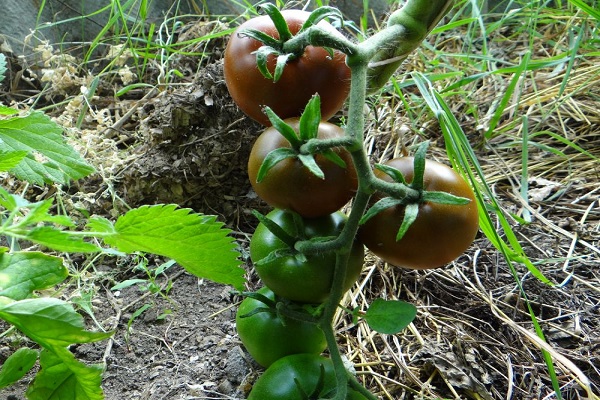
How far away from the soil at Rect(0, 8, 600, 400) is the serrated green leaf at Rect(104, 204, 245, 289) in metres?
0.27

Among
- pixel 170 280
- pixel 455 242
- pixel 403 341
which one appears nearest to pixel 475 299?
pixel 403 341

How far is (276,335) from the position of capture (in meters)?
0.79

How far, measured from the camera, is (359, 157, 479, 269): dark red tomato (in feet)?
2.07

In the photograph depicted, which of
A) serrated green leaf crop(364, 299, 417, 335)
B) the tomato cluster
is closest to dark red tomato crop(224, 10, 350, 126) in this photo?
the tomato cluster

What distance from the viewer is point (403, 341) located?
1.00m

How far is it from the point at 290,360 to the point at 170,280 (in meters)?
0.44

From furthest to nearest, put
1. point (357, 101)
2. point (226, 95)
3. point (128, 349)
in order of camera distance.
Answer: point (226, 95) < point (128, 349) < point (357, 101)

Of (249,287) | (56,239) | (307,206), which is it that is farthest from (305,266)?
(249,287)

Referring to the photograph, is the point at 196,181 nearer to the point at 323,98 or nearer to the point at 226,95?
the point at 226,95

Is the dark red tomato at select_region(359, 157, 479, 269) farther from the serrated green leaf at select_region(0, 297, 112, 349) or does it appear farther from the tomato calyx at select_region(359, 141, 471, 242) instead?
the serrated green leaf at select_region(0, 297, 112, 349)

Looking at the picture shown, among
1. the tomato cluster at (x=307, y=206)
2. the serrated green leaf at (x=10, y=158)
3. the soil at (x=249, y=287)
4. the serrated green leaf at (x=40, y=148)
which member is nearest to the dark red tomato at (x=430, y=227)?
the tomato cluster at (x=307, y=206)

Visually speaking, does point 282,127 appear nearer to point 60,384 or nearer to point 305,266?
point 305,266

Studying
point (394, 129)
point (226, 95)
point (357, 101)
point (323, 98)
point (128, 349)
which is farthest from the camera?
point (394, 129)

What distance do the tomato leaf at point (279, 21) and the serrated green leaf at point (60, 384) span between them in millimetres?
433
